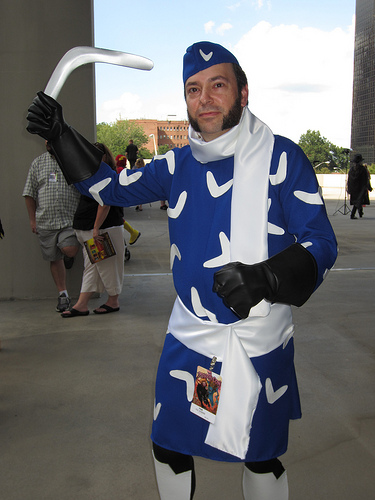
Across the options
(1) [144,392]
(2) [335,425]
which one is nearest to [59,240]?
(1) [144,392]

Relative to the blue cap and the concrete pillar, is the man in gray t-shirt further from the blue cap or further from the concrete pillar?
the blue cap

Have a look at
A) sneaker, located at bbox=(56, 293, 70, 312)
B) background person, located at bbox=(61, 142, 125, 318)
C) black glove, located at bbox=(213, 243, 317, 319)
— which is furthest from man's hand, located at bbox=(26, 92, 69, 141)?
sneaker, located at bbox=(56, 293, 70, 312)

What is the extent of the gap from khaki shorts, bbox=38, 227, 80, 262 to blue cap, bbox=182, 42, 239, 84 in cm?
367

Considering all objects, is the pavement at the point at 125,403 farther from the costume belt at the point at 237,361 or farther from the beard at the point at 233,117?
the beard at the point at 233,117

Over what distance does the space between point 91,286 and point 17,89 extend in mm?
2270

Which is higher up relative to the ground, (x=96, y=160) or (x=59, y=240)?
(x=96, y=160)

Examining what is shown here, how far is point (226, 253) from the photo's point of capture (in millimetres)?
1646

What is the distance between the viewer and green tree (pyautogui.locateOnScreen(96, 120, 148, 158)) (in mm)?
96250

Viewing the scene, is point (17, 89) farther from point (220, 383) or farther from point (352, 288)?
point (220, 383)

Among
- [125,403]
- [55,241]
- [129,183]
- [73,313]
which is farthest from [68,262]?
[129,183]

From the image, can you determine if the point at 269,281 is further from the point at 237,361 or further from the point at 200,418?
the point at 200,418

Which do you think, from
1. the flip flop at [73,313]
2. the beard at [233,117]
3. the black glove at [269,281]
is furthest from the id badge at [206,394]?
the flip flop at [73,313]

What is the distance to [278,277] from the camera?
1385 millimetres

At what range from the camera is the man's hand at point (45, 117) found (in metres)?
1.80
